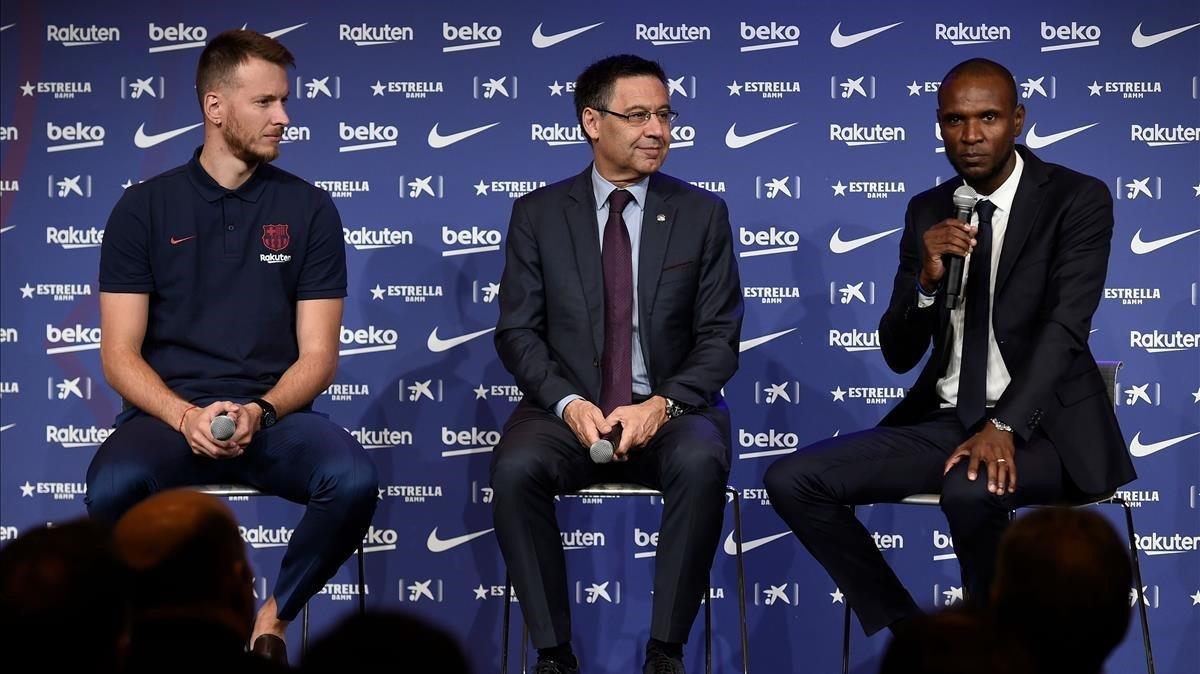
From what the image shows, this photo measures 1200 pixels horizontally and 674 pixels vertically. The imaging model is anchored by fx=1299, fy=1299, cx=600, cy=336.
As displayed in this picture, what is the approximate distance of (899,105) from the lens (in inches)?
181

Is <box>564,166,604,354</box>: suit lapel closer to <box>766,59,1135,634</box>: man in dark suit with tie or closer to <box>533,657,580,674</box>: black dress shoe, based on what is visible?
<box>766,59,1135,634</box>: man in dark suit with tie

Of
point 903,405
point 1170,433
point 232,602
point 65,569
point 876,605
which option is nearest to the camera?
point 65,569

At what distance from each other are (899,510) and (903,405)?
3.30ft

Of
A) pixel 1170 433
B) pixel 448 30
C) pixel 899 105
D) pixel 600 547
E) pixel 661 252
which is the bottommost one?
pixel 600 547

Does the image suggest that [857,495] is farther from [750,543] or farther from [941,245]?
[750,543]

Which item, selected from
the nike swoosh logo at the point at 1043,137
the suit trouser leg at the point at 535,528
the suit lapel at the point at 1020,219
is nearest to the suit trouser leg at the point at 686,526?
the suit trouser leg at the point at 535,528

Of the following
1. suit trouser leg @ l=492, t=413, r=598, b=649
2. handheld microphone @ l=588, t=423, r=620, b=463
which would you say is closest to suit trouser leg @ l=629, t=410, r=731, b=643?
handheld microphone @ l=588, t=423, r=620, b=463

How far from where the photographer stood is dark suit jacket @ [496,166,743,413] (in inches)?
146

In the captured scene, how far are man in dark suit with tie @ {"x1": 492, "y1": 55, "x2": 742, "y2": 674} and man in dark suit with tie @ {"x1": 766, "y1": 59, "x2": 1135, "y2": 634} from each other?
318 mm

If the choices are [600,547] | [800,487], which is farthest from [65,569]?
[600,547]

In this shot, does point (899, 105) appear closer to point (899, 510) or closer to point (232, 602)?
point (899, 510)

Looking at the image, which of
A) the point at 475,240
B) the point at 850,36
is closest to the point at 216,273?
the point at 475,240

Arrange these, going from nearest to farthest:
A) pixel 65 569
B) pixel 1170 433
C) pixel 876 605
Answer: pixel 65 569 → pixel 876 605 → pixel 1170 433

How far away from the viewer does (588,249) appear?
3807 millimetres
